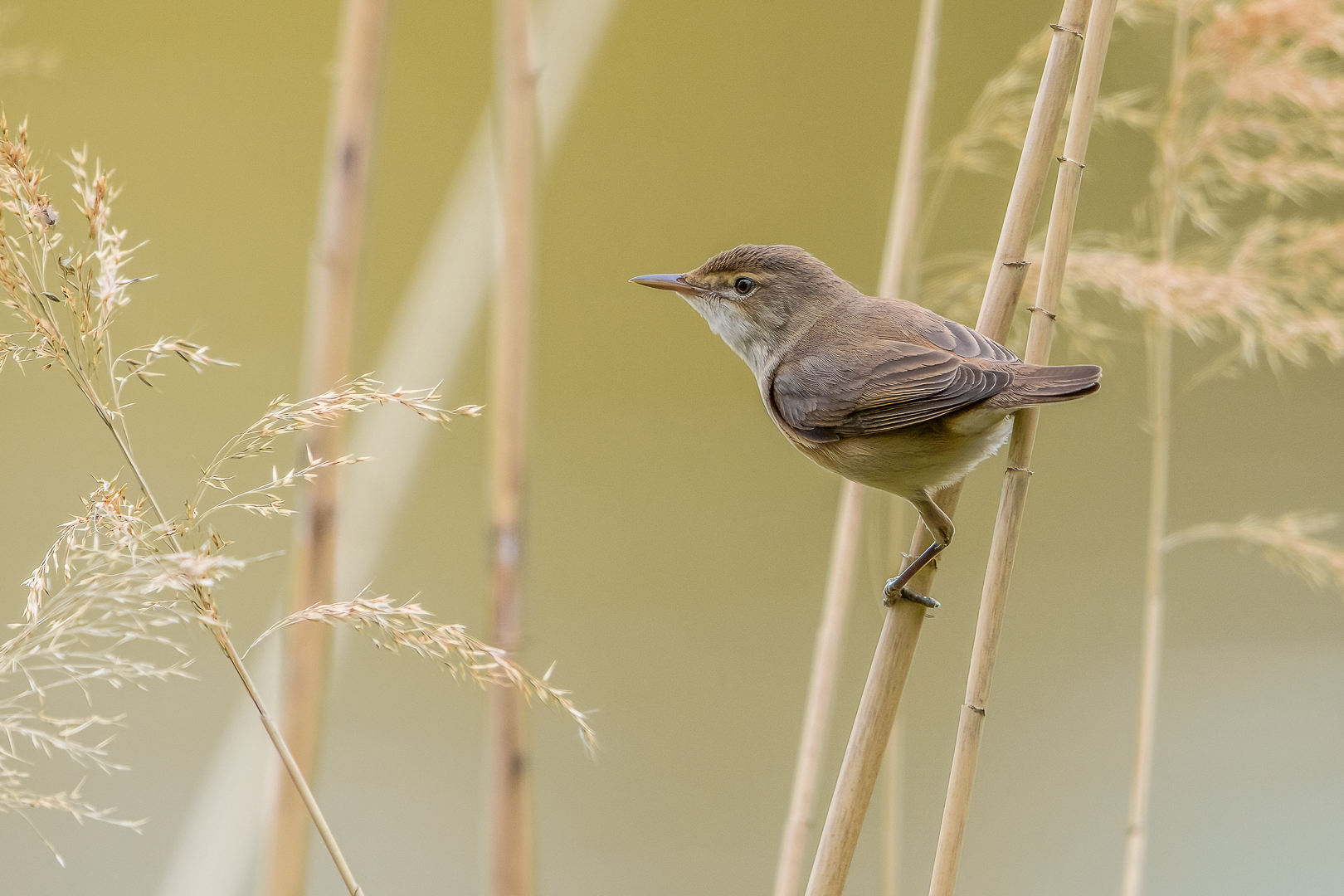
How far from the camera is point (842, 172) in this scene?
269cm

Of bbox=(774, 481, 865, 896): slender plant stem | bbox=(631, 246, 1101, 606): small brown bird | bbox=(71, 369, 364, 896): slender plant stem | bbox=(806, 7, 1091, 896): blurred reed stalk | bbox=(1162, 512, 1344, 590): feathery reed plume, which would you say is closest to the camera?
bbox=(71, 369, 364, 896): slender plant stem

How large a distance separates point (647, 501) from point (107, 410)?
2295 mm

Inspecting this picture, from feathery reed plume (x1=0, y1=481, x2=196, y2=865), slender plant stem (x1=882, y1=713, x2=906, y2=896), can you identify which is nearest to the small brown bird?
slender plant stem (x1=882, y1=713, x2=906, y2=896)

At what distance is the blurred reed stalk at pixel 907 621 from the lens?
2.49ft

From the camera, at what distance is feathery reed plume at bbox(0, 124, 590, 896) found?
0.57 metres

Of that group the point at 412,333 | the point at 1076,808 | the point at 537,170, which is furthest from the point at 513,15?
the point at 1076,808

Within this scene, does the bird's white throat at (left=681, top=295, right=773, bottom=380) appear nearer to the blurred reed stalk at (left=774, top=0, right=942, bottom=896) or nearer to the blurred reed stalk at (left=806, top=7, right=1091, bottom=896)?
the blurred reed stalk at (left=774, top=0, right=942, bottom=896)

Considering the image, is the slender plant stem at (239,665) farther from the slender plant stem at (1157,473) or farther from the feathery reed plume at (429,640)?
the slender plant stem at (1157,473)

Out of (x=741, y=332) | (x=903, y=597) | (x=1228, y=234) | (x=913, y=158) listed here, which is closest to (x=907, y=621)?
(x=903, y=597)

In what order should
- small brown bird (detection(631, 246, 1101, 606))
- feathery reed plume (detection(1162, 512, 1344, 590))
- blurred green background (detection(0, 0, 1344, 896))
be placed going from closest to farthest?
small brown bird (detection(631, 246, 1101, 606))
feathery reed plume (detection(1162, 512, 1344, 590))
blurred green background (detection(0, 0, 1344, 896))

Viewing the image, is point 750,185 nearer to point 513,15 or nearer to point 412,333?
point 412,333

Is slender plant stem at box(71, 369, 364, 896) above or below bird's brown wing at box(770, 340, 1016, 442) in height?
below

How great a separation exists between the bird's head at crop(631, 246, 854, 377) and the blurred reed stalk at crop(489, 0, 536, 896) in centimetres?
23

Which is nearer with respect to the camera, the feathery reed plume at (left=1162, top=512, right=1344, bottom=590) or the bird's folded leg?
the bird's folded leg
